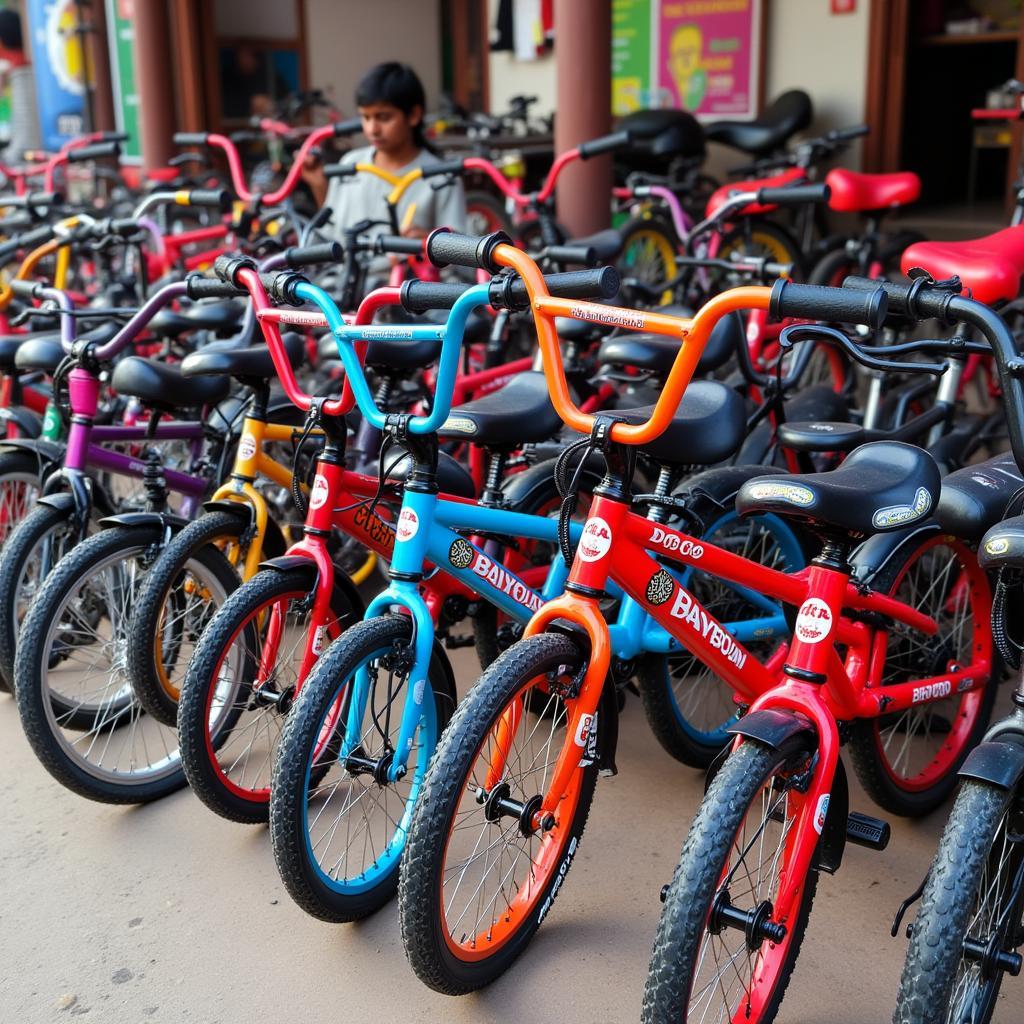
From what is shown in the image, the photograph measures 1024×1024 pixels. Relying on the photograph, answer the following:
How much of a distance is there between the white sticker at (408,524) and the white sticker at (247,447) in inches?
29.3

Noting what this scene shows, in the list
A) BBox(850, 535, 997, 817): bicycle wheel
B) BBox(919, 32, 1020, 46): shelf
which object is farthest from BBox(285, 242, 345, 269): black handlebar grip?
BBox(919, 32, 1020, 46): shelf

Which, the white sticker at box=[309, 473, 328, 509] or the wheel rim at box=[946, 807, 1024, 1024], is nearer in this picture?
the wheel rim at box=[946, 807, 1024, 1024]

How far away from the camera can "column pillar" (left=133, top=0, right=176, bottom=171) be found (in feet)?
24.7

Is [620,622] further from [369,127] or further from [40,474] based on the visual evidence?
[369,127]

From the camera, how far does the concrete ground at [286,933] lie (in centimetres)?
233

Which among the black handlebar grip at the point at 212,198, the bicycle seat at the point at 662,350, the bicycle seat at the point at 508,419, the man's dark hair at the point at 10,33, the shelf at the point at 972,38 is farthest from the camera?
the man's dark hair at the point at 10,33

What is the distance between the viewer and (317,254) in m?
3.05

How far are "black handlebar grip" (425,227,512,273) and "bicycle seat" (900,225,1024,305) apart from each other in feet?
3.10

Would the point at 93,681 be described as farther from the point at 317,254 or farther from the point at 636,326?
the point at 636,326

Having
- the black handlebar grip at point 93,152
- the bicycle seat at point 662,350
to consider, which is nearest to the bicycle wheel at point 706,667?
the bicycle seat at point 662,350

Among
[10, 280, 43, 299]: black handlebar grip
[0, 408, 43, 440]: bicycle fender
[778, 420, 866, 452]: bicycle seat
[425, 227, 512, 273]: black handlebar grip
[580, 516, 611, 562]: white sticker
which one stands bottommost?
[0, 408, 43, 440]: bicycle fender

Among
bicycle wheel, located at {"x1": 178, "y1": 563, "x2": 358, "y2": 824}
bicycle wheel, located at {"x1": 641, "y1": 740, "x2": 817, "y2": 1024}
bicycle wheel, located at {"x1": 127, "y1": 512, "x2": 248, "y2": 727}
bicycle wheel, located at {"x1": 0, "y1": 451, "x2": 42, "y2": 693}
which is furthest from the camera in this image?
bicycle wheel, located at {"x1": 0, "y1": 451, "x2": 42, "y2": 693}

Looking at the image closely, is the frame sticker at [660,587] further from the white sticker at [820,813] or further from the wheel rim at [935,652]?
the wheel rim at [935,652]

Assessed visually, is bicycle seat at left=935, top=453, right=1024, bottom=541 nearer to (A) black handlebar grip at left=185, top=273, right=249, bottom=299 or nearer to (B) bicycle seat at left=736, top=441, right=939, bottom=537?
(B) bicycle seat at left=736, top=441, right=939, bottom=537
